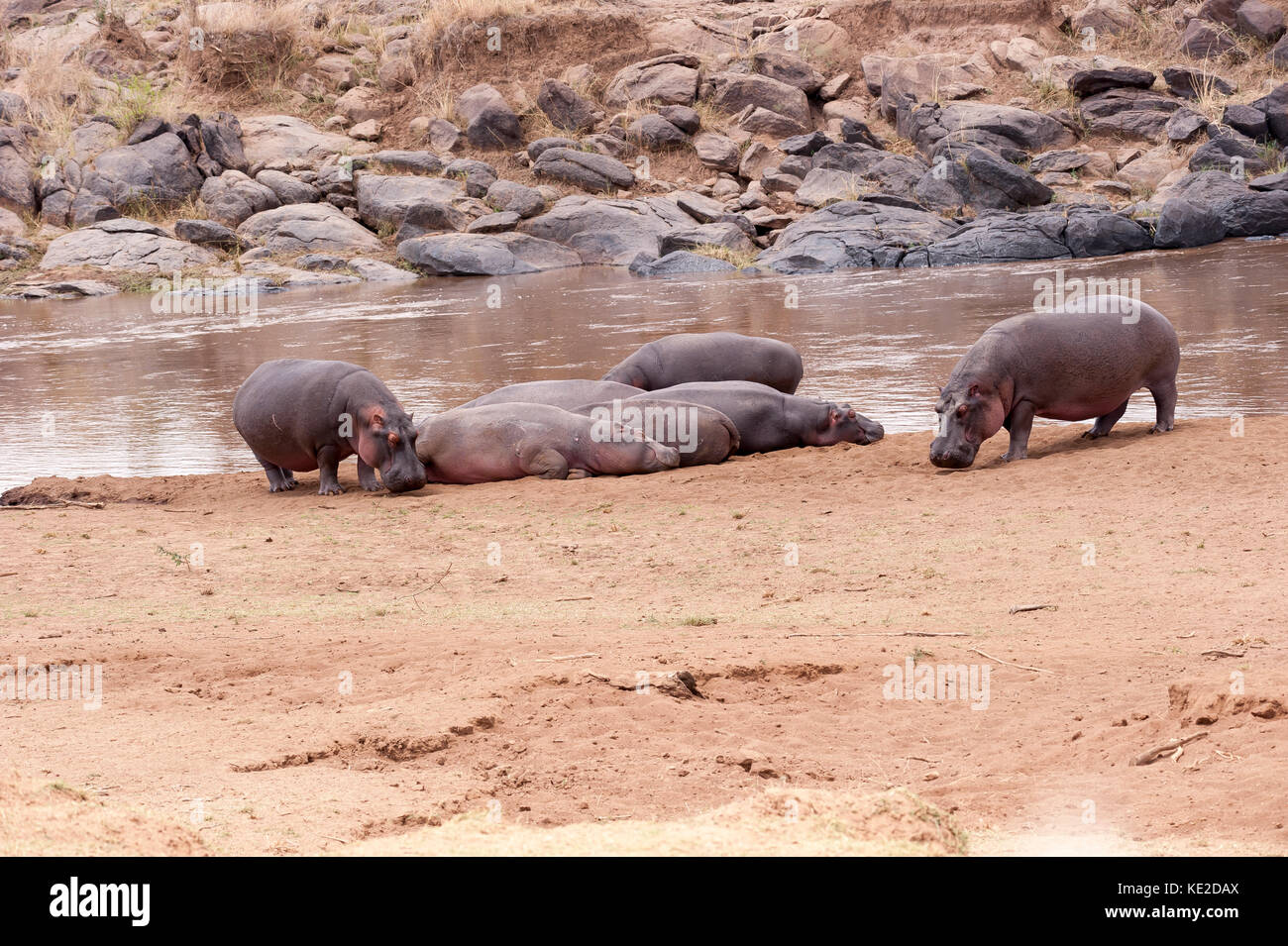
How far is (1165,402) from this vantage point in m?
9.36

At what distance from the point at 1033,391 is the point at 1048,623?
379 centimetres

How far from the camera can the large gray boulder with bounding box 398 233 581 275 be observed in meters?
26.9

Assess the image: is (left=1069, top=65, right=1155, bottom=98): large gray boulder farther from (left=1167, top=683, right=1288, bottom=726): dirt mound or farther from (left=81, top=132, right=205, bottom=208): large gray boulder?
(left=1167, top=683, right=1288, bottom=726): dirt mound

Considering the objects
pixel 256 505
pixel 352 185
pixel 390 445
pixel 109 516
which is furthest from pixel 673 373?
pixel 352 185

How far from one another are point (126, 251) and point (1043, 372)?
74.8ft

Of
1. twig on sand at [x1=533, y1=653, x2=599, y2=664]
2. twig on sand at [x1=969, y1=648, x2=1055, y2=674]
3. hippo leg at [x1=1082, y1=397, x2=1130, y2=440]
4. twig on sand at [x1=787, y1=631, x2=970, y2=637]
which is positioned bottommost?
twig on sand at [x1=533, y1=653, x2=599, y2=664]

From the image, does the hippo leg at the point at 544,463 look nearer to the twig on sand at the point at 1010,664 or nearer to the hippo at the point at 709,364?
the hippo at the point at 709,364

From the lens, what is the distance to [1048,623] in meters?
5.57

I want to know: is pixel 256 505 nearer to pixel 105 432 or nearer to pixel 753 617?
pixel 105 432

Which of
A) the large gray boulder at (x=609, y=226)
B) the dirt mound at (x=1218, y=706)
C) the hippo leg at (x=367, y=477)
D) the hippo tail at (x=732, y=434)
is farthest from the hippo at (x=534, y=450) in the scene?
the large gray boulder at (x=609, y=226)

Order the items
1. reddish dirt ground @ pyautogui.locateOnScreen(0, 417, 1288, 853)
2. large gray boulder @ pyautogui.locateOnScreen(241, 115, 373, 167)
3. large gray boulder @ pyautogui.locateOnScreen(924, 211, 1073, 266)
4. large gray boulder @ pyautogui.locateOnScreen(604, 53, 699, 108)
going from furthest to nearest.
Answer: large gray boulder @ pyautogui.locateOnScreen(604, 53, 699, 108) → large gray boulder @ pyautogui.locateOnScreen(241, 115, 373, 167) → large gray boulder @ pyautogui.locateOnScreen(924, 211, 1073, 266) → reddish dirt ground @ pyautogui.locateOnScreen(0, 417, 1288, 853)

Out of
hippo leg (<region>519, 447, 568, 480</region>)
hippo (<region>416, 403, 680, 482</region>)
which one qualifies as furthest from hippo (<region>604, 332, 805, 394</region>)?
hippo leg (<region>519, 447, 568, 480</region>)

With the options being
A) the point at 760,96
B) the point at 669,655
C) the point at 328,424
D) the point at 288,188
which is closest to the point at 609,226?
the point at 760,96

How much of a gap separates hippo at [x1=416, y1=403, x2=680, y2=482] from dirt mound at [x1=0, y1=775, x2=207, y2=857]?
6.53 m
